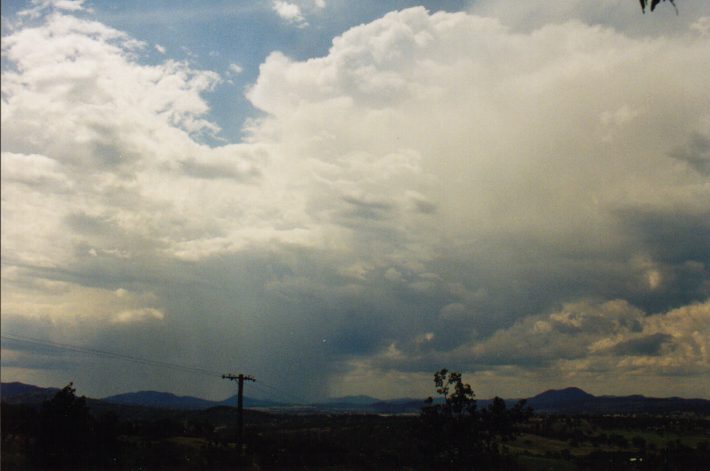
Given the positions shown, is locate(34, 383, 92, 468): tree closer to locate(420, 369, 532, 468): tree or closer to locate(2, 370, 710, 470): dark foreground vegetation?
locate(2, 370, 710, 470): dark foreground vegetation

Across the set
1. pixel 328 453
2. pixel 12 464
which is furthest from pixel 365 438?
pixel 12 464

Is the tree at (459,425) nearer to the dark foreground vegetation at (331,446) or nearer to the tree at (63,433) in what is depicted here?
the dark foreground vegetation at (331,446)

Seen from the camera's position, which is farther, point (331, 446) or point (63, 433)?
point (331, 446)

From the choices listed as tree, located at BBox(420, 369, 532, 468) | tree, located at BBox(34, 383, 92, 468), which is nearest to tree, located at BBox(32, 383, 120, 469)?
tree, located at BBox(34, 383, 92, 468)

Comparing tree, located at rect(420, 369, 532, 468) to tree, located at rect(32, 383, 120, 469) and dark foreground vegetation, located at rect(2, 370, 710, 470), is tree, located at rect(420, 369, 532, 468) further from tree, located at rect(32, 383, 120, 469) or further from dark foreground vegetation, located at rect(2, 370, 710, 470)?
tree, located at rect(32, 383, 120, 469)

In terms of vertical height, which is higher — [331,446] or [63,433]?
[63,433]

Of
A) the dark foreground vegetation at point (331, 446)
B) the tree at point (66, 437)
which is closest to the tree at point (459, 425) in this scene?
the dark foreground vegetation at point (331, 446)

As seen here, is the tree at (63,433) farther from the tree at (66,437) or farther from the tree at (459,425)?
the tree at (459,425)

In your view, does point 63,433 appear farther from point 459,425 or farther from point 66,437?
point 459,425

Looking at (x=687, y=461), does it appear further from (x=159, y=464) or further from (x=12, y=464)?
(x=12, y=464)

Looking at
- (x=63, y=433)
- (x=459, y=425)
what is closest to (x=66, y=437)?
(x=63, y=433)

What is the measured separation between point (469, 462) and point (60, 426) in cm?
3033

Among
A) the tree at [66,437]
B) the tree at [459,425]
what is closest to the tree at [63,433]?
the tree at [66,437]

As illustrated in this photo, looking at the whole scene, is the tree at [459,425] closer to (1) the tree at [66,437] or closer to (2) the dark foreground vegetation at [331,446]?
(2) the dark foreground vegetation at [331,446]
